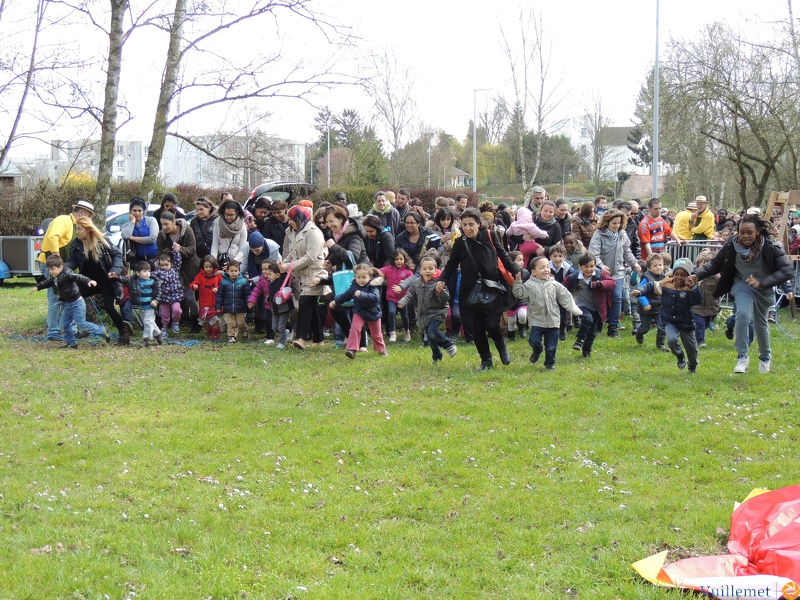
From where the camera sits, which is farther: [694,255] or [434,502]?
[694,255]

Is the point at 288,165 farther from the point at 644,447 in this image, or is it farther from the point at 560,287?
the point at 644,447

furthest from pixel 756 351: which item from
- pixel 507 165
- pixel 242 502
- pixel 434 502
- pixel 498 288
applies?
pixel 507 165

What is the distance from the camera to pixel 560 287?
1048 centimetres

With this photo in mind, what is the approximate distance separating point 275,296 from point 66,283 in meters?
3.00

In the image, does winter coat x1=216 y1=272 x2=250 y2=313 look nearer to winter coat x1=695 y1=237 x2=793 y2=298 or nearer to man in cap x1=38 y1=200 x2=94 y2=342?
man in cap x1=38 y1=200 x2=94 y2=342

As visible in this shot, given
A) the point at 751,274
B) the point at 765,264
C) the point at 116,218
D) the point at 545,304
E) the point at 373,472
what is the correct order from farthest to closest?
the point at 116,218, the point at 545,304, the point at 751,274, the point at 765,264, the point at 373,472

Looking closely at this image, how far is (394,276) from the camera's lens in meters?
12.4

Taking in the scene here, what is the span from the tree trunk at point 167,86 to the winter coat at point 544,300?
786cm

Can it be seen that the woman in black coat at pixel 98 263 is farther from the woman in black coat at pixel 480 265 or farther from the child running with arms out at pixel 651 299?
the child running with arms out at pixel 651 299

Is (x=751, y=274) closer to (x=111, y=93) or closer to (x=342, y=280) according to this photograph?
(x=342, y=280)

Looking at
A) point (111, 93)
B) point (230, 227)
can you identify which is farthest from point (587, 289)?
point (111, 93)

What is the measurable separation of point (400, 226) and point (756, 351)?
5.85 m

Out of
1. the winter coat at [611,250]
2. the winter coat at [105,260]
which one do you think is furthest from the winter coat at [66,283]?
the winter coat at [611,250]

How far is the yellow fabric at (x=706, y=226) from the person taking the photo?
1647 centimetres
